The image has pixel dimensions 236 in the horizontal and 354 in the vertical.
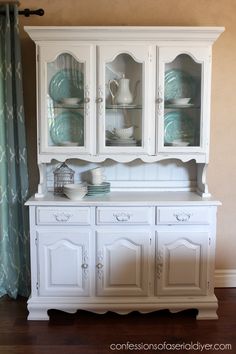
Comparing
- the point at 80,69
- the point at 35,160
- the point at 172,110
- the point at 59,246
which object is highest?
the point at 80,69

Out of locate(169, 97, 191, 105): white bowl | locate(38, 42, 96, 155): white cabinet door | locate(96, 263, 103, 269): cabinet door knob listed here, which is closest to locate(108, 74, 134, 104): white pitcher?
locate(38, 42, 96, 155): white cabinet door

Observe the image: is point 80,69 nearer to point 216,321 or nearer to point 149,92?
point 149,92

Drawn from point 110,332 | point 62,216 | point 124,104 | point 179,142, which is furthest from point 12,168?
point 110,332

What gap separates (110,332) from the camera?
237cm

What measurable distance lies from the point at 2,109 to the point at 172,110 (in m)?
1.18

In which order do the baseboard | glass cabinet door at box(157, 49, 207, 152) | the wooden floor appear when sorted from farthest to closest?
the baseboard → glass cabinet door at box(157, 49, 207, 152) → the wooden floor

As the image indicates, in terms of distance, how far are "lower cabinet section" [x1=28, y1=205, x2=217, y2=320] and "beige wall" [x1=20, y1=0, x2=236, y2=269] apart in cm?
59

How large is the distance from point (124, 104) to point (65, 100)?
Answer: 0.40m

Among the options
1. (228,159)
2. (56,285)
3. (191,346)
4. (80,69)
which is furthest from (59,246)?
(228,159)

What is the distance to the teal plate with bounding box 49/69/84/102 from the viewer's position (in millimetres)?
2559

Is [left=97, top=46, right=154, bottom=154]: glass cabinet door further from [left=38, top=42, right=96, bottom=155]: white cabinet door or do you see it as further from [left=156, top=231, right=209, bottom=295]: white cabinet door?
[left=156, top=231, right=209, bottom=295]: white cabinet door

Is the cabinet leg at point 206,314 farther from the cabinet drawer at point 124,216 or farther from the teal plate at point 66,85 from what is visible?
the teal plate at point 66,85

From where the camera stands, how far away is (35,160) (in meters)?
2.91

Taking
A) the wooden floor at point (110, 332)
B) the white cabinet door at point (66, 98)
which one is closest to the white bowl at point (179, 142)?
the white cabinet door at point (66, 98)
